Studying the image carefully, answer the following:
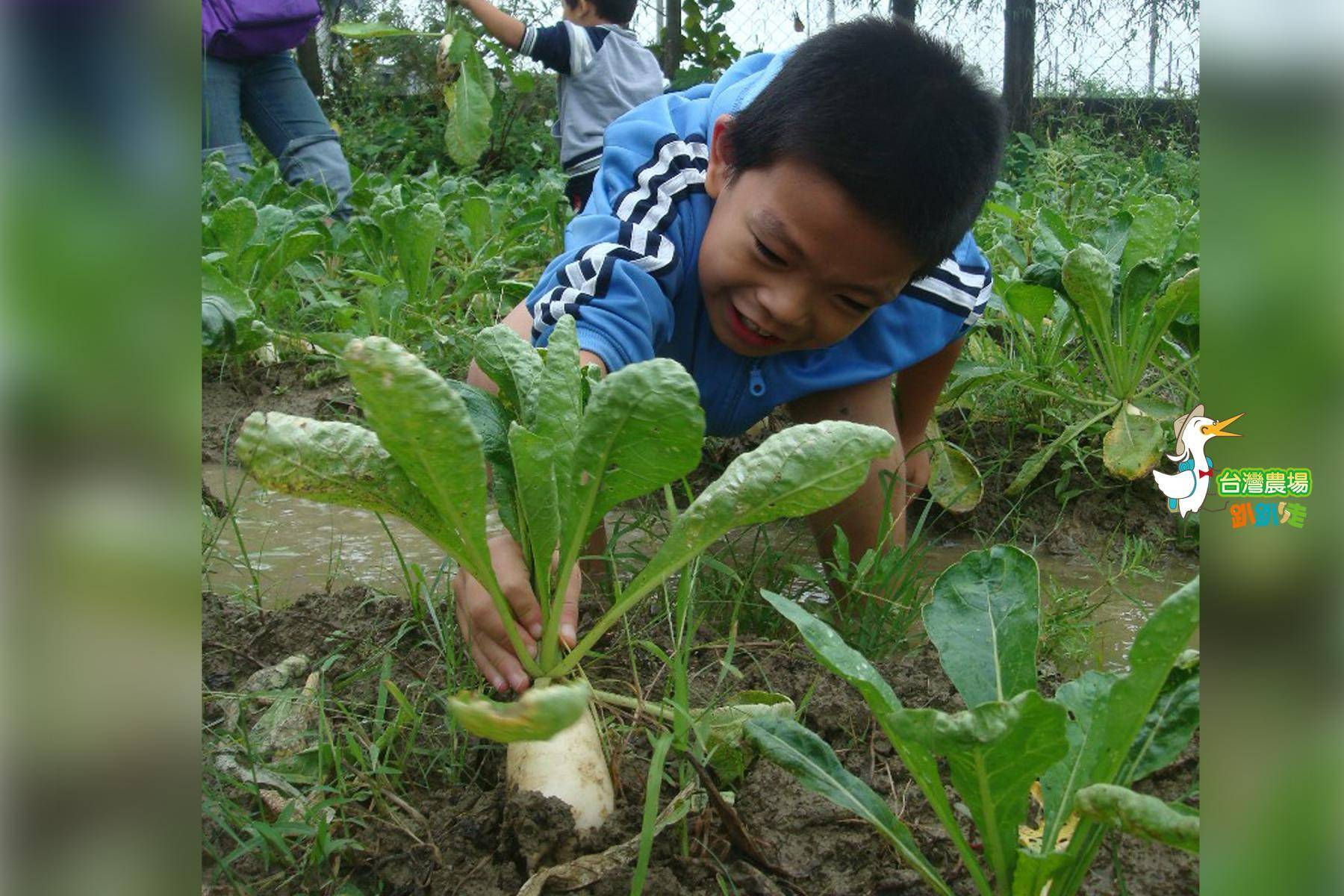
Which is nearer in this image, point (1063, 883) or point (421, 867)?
point (1063, 883)

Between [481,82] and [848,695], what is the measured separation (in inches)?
170

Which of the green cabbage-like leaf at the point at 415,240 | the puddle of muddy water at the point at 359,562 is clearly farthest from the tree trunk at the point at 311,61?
the puddle of muddy water at the point at 359,562

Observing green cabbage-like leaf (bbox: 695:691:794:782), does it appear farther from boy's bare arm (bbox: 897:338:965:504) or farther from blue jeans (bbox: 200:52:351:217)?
blue jeans (bbox: 200:52:351:217)

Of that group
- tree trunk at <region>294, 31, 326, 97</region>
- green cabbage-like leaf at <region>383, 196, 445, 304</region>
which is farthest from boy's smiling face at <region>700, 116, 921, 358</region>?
tree trunk at <region>294, 31, 326, 97</region>

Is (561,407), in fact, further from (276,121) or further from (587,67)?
(276,121)

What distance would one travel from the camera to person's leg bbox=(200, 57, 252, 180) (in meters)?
4.27

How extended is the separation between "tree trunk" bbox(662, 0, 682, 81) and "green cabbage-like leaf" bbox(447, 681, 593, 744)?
23.0 ft

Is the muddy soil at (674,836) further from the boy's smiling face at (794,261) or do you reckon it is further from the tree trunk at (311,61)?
the tree trunk at (311,61)

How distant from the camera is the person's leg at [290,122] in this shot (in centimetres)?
450

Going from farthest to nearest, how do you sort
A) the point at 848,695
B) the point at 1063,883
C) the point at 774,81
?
1. the point at 774,81
2. the point at 848,695
3. the point at 1063,883

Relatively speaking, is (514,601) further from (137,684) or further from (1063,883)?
(137,684)

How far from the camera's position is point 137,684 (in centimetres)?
37

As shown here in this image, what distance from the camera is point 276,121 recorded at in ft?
15.0

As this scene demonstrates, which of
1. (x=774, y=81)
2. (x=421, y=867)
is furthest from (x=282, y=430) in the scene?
(x=774, y=81)
